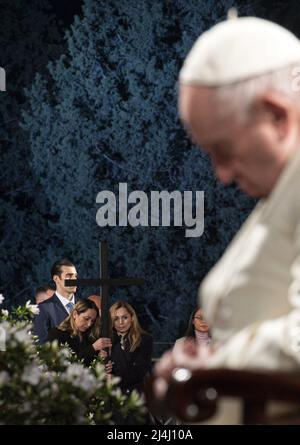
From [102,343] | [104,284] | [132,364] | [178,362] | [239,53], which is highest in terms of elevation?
[239,53]

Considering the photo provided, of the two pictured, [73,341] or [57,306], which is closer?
[73,341]

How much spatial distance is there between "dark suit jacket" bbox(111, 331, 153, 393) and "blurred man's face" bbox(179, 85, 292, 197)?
6198 mm

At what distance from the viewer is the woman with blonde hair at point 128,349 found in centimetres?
789

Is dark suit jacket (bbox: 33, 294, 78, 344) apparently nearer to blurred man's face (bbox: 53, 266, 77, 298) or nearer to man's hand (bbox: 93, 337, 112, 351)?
blurred man's face (bbox: 53, 266, 77, 298)

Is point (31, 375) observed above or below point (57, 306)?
above

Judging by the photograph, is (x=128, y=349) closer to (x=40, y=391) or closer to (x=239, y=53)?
(x=40, y=391)

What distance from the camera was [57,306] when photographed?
8.93m

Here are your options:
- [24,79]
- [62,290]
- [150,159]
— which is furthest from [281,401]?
[24,79]

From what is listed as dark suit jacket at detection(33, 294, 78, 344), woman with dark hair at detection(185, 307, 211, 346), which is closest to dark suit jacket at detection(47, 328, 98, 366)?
dark suit jacket at detection(33, 294, 78, 344)

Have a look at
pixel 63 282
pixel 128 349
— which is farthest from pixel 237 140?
pixel 63 282

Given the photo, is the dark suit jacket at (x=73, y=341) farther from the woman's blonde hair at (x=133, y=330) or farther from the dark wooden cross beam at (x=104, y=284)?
the woman's blonde hair at (x=133, y=330)

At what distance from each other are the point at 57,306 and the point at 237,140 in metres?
7.32

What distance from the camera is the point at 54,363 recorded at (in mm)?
3104

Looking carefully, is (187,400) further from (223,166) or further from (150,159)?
(150,159)
